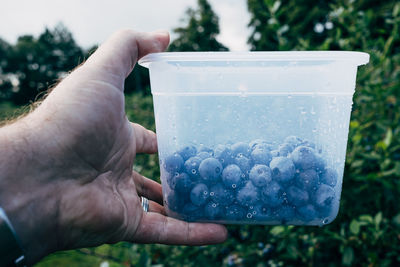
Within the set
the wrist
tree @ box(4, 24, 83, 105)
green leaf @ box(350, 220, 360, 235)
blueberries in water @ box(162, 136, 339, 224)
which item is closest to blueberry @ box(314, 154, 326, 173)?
blueberries in water @ box(162, 136, 339, 224)

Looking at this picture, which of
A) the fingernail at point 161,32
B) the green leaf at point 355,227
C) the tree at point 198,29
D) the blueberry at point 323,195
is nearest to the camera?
the blueberry at point 323,195

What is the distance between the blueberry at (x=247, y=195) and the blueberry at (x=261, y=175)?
0.07 ft

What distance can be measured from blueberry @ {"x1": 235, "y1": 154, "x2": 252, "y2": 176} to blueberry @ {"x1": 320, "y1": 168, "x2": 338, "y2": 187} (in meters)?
0.21

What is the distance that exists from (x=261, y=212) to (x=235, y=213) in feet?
0.25

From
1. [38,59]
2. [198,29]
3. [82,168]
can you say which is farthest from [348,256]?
[38,59]

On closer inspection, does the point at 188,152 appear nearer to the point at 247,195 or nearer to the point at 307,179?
the point at 247,195

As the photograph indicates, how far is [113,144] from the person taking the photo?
1.07 meters

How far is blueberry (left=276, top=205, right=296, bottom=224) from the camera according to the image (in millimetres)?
990

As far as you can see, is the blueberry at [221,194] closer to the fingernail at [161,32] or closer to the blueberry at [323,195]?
the blueberry at [323,195]

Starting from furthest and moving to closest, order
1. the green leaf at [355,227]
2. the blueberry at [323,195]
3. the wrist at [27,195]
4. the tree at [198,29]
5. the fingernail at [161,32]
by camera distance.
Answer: the tree at [198,29] → the green leaf at [355,227] → the fingernail at [161,32] → the blueberry at [323,195] → the wrist at [27,195]

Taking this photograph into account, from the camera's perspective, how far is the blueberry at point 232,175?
3.16 feet

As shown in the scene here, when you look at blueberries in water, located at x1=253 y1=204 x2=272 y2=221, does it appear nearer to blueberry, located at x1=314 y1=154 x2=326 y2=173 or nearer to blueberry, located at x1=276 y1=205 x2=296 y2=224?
blueberry, located at x1=276 y1=205 x2=296 y2=224

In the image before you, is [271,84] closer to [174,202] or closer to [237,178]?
[237,178]

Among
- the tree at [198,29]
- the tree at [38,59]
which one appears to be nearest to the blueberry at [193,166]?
the tree at [198,29]
